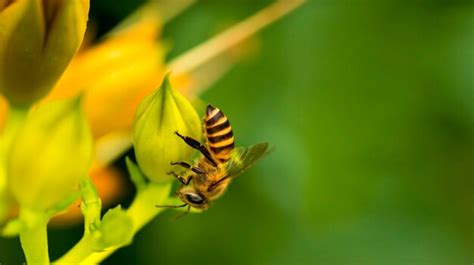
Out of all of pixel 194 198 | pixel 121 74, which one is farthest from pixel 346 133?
pixel 194 198

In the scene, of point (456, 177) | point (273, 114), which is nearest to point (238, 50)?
point (273, 114)

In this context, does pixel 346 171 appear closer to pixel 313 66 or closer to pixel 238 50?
pixel 313 66

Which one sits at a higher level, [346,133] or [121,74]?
[121,74]

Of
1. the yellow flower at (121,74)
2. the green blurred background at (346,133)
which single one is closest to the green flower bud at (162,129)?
the yellow flower at (121,74)

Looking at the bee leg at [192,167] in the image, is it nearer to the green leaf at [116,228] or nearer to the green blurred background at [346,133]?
the green leaf at [116,228]

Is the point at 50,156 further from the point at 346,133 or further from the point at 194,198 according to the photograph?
the point at 346,133
